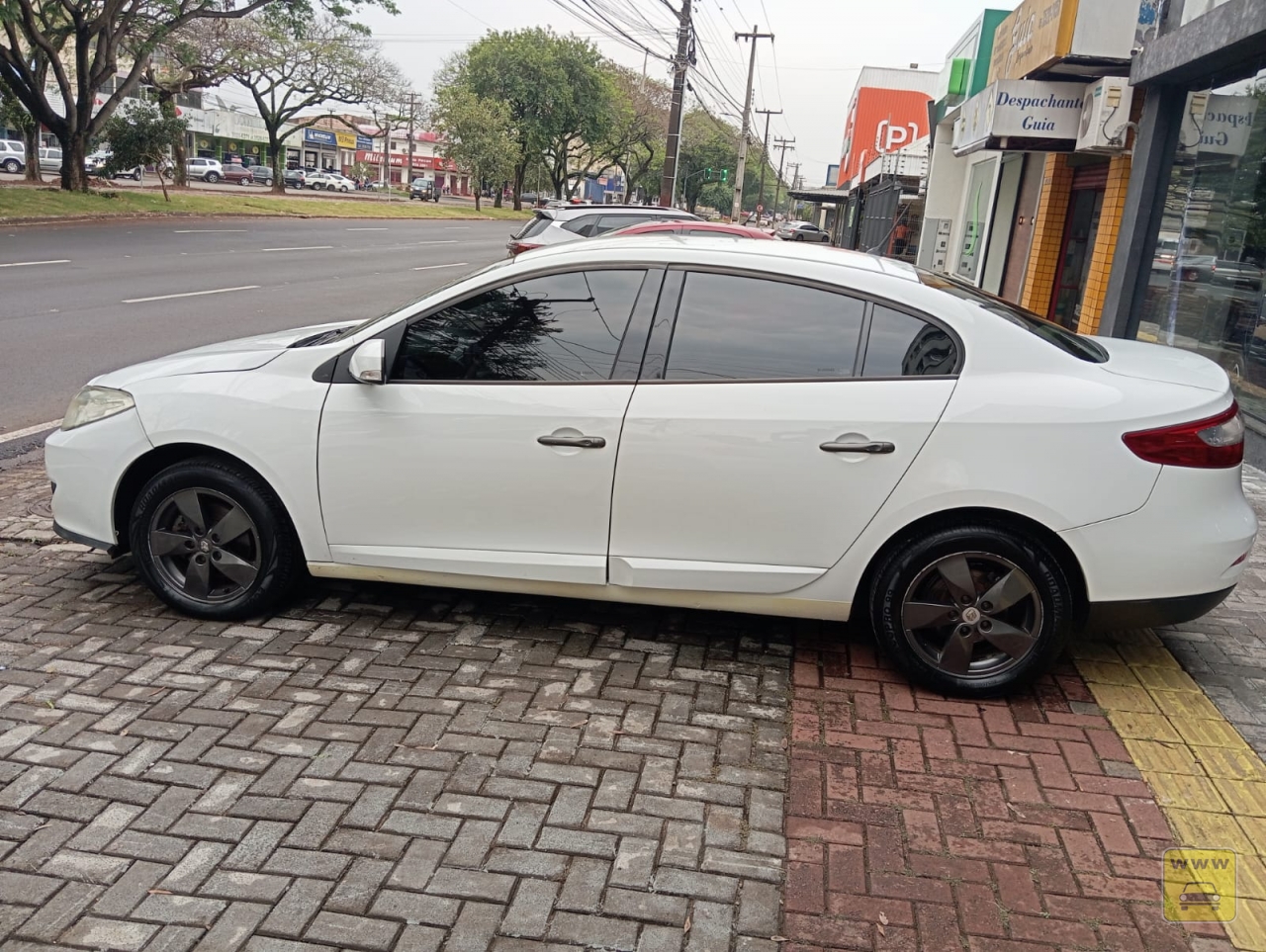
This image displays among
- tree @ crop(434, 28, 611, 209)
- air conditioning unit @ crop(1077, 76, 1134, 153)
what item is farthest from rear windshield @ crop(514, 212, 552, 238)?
tree @ crop(434, 28, 611, 209)

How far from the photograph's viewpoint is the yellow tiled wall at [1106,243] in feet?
36.3

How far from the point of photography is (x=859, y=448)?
3.76 meters

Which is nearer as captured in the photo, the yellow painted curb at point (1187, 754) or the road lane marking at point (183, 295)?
the yellow painted curb at point (1187, 754)

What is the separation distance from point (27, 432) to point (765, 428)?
5694mm

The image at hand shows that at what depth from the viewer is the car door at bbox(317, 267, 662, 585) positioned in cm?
396

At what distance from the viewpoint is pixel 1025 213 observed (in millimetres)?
16141

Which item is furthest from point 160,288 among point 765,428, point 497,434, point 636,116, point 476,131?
point 636,116

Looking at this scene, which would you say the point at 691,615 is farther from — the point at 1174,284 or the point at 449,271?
the point at 449,271

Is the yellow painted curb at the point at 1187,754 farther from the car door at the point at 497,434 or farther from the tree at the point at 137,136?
the tree at the point at 137,136

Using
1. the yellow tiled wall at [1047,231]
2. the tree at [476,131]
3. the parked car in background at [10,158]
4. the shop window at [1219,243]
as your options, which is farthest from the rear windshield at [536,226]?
the tree at [476,131]

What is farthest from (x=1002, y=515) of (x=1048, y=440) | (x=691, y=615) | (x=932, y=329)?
(x=691, y=615)

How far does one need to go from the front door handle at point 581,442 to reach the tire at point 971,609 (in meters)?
1.14

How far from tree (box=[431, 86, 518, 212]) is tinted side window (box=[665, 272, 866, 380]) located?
60848 millimetres

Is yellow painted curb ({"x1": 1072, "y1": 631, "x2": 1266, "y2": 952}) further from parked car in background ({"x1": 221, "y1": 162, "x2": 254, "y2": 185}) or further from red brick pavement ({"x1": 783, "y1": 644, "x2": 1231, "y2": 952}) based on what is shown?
parked car in background ({"x1": 221, "y1": 162, "x2": 254, "y2": 185})
